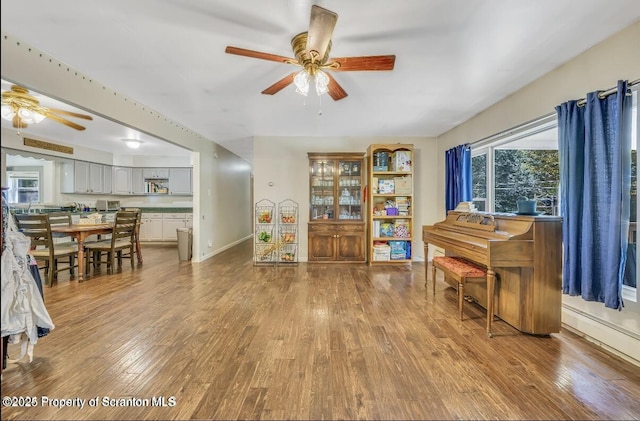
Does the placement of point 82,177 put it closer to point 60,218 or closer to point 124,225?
point 60,218

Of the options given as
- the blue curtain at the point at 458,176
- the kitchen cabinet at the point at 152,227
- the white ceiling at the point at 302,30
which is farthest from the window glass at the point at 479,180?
the kitchen cabinet at the point at 152,227

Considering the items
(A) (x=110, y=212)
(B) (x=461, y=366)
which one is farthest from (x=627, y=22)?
(A) (x=110, y=212)

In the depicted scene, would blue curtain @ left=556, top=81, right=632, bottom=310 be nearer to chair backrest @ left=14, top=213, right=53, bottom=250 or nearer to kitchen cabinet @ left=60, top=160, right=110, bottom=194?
chair backrest @ left=14, top=213, right=53, bottom=250

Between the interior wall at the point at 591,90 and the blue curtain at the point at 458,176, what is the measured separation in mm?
950

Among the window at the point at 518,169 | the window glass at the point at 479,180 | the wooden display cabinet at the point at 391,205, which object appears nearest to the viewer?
the window at the point at 518,169

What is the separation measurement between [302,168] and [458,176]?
2.68 m

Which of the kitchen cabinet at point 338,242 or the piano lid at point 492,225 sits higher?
the piano lid at point 492,225

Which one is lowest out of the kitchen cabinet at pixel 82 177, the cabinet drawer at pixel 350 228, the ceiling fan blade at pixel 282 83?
the cabinet drawer at pixel 350 228

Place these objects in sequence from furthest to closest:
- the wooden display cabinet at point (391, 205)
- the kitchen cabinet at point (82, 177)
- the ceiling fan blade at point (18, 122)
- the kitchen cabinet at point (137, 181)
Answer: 1. the kitchen cabinet at point (137, 181)
2. the kitchen cabinet at point (82, 177)
3. the wooden display cabinet at point (391, 205)
4. the ceiling fan blade at point (18, 122)

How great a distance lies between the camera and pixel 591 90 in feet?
7.82

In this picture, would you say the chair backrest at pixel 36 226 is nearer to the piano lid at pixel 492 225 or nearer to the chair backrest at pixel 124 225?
the chair backrest at pixel 124 225

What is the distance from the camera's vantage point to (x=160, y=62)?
2.62 m

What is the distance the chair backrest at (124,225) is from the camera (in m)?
4.49

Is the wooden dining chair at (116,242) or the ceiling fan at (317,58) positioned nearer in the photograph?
the ceiling fan at (317,58)
